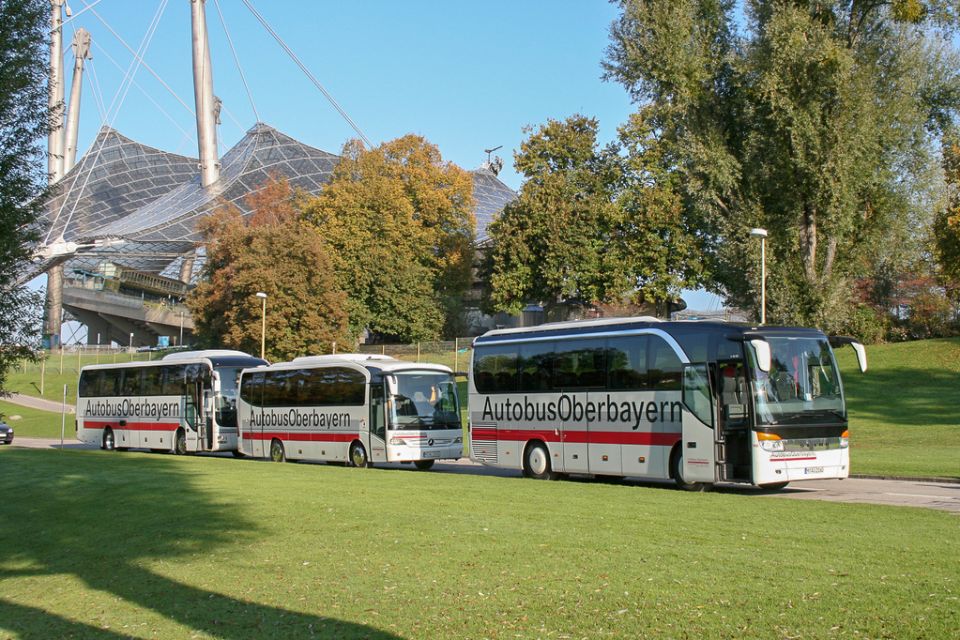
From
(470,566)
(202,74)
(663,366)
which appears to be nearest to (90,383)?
(663,366)

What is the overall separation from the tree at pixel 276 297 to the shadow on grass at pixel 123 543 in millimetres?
33006

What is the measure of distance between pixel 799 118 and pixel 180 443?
25.8m

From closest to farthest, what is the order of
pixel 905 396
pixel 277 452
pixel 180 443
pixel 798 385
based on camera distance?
pixel 798 385 → pixel 277 452 → pixel 180 443 → pixel 905 396

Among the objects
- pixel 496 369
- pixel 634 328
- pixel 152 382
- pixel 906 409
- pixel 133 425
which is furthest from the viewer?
pixel 906 409

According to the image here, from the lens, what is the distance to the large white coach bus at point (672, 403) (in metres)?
18.8

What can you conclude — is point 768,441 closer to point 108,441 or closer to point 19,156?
point 19,156

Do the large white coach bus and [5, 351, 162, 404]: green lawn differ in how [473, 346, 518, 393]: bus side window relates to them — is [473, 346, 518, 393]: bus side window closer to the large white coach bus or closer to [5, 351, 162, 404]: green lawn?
the large white coach bus

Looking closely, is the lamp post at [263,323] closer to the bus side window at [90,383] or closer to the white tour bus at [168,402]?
the bus side window at [90,383]

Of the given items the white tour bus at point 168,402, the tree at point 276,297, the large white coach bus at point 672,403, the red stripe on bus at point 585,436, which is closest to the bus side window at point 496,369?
the large white coach bus at point 672,403

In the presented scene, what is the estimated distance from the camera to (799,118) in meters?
39.2

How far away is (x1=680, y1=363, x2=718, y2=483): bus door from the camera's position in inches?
758

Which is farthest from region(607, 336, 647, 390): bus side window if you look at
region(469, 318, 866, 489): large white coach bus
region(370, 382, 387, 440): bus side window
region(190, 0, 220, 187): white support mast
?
region(190, 0, 220, 187): white support mast

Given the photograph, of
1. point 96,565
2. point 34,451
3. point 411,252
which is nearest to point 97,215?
point 411,252

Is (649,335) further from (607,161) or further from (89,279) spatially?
(89,279)
